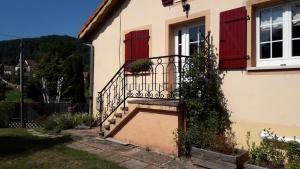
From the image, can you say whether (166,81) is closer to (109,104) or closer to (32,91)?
(109,104)

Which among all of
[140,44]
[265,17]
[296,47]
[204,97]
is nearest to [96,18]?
[140,44]

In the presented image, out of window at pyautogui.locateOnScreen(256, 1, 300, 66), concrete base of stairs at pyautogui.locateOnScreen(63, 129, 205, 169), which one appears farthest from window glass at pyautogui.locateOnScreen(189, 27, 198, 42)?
concrete base of stairs at pyautogui.locateOnScreen(63, 129, 205, 169)

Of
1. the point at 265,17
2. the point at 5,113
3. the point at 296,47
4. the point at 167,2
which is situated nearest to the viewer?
the point at 296,47

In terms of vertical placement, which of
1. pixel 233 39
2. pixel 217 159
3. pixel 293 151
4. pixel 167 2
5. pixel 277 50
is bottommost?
pixel 217 159

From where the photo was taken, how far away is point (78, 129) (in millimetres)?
11797

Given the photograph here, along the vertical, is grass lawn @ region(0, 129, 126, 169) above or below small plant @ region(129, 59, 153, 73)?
below

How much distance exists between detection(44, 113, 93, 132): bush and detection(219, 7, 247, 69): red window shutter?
6.58 metres

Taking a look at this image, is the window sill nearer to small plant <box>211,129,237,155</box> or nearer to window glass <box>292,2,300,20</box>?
window glass <box>292,2,300,20</box>

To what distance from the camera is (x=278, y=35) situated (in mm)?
6914

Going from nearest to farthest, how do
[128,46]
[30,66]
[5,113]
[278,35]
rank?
[278,35] → [128,46] → [5,113] → [30,66]

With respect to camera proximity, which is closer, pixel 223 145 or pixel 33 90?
pixel 223 145

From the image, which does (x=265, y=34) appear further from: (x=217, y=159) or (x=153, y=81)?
(x=153, y=81)

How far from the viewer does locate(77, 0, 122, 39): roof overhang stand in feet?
38.9

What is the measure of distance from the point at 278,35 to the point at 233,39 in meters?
0.97
